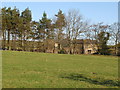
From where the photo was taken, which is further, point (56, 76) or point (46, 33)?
point (46, 33)

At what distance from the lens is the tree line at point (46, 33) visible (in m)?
51.8

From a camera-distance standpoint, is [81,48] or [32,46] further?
[81,48]

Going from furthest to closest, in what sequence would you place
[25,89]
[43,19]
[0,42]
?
1. [43,19]
2. [0,42]
3. [25,89]

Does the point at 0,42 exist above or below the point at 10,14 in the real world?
below

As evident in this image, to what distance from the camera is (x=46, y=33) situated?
2196 inches

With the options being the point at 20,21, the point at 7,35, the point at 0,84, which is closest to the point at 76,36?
the point at 20,21

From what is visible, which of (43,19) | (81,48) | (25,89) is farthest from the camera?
(81,48)

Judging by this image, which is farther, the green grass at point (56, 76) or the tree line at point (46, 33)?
the tree line at point (46, 33)

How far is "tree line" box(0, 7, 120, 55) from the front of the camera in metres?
51.8

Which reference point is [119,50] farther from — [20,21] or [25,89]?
[25,89]

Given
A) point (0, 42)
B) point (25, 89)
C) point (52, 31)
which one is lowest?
point (25, 89)

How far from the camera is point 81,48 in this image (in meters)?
61.7

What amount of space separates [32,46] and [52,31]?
26.7 ft

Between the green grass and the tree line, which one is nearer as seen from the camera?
the green grass
